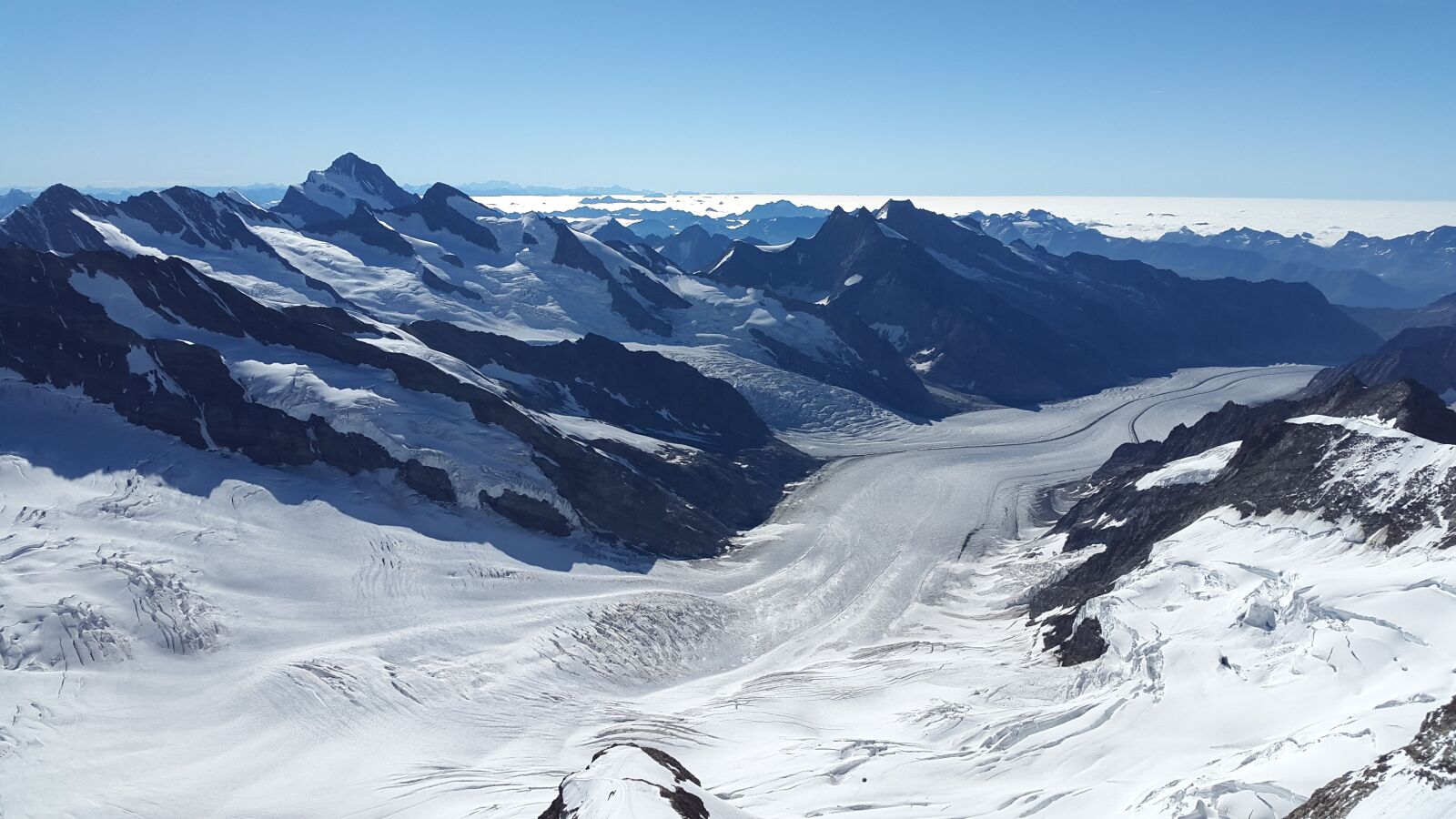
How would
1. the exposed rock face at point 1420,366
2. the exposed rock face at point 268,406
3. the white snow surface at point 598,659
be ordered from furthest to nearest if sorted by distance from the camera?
the exposed rock face at point 1420,366, the exposed rock face at point 268,406, the white snow surface at point 598,659

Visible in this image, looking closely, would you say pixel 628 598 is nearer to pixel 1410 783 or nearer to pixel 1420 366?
pixel 1410 783

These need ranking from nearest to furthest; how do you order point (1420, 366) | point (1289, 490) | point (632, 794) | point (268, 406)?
point (632, 794) → point (1289, 490) → point (268, 406) → point (1420, 366)

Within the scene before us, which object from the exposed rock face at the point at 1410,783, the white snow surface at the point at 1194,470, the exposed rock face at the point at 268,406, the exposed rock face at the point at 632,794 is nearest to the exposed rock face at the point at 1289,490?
the white snow surface at the point at 1194,470

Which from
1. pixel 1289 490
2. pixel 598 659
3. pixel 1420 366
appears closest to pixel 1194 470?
pixel 1289 490

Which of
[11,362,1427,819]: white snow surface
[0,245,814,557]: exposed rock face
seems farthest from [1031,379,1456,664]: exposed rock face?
[0,245,814,557]: exposed rock face

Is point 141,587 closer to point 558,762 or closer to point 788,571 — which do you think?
point 558,762

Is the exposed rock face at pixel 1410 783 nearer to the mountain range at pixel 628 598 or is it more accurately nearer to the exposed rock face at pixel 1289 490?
the mountain range at pixel 628 598
